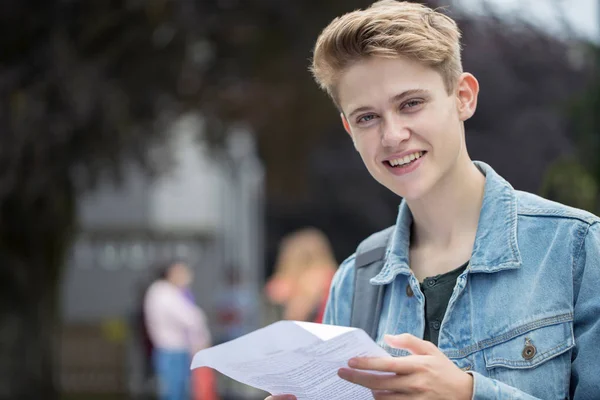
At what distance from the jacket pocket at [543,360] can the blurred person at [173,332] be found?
9.44 m

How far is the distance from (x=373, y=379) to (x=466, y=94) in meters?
0.75

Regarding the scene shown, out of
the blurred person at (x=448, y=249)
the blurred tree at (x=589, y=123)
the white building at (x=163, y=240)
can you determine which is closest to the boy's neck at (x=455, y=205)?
the blurred person at (x=448, y=249)

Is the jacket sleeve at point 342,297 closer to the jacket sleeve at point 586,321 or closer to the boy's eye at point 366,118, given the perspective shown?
the boy's eye at point 366,118

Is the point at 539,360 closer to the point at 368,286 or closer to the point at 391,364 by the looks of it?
the point at 391,364

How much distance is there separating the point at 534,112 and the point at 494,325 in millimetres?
19534

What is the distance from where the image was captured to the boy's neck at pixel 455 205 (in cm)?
236

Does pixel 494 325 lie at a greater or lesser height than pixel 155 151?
lesser

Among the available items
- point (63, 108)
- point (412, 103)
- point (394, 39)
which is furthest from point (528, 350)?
point (63, 108)

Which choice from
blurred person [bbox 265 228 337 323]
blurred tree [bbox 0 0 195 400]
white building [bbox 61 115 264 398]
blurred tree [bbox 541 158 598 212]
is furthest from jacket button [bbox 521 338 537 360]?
white building [bbox 61 115 264 398]

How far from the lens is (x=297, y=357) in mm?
2004

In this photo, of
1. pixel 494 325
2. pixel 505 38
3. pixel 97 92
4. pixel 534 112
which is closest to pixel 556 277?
pixel 494 325

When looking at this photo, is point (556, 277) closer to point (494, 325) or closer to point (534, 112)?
point (494, 325)

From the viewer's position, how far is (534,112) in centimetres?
2111

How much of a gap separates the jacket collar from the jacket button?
0.55ft
